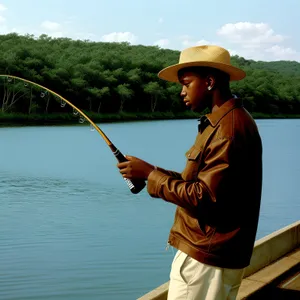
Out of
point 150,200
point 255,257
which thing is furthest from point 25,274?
point 150,200

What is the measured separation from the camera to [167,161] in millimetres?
25625

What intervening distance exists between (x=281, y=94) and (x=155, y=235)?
8235cm

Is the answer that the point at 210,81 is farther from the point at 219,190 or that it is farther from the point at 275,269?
the point at 275,269

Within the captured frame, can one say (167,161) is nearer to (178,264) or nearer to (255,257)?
(255,257)

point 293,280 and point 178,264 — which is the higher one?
point 178,264

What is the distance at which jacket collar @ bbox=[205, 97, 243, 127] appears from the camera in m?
2.00

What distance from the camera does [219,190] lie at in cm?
192

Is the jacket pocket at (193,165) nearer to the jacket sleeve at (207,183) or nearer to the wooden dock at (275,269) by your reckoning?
the jacket sleeve at (207,183)

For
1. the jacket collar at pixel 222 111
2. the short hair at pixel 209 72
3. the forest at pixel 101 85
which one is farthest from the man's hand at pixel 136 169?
the forest at pixel 101 85

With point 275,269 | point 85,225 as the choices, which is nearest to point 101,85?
point 85,225

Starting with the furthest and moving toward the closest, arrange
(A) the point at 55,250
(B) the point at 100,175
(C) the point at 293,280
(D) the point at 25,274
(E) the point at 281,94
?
(E) the point at 281,94
(B) the point at 100,175
(A) the point at 55,250
(D) the point at 25,274
(C) the point at 293,280

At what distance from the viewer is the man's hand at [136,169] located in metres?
2.03

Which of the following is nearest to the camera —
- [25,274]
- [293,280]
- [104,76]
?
[293,280]

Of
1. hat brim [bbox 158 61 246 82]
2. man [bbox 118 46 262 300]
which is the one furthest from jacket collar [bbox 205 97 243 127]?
hat brim [bbox 158 61 246 82]
